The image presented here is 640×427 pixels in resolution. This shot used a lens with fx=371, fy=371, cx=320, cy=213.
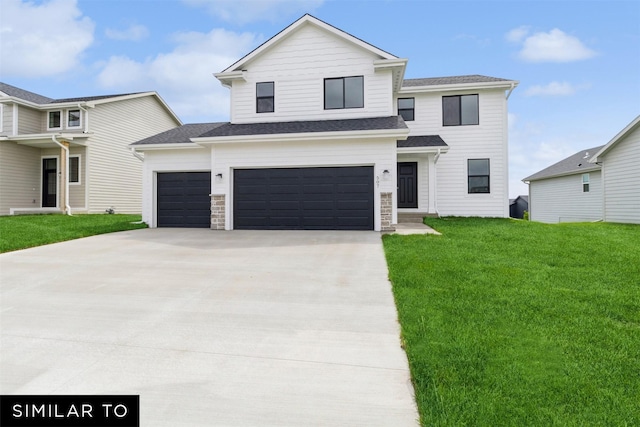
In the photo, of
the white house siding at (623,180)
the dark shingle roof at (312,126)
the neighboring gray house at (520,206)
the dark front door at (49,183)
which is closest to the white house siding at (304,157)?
the dark shingle roof at (312,126)

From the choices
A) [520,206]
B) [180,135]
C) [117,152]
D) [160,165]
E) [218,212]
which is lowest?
[218,212]

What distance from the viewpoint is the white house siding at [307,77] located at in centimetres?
1347

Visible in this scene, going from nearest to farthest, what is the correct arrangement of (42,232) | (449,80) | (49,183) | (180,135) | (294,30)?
1. (42,232)
2. (294,30)
3. (180,135)
4. (449,80)
5. (49,183)

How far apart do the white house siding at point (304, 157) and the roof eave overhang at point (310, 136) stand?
28cm

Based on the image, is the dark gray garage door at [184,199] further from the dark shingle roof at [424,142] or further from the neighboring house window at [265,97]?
the dark shingle roof at [424,142]

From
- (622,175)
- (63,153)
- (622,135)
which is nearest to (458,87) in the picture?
(622,135)

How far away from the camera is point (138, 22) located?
48.7ft

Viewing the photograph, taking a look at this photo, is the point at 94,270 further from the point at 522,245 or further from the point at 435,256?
the point at 522,245

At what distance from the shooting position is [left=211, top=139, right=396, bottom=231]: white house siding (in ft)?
39.5

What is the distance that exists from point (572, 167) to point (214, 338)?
2603 cm

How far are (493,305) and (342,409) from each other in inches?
112

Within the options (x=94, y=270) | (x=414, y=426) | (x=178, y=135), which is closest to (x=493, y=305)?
(x=414, y=426)

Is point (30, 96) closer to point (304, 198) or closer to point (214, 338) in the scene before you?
point (304, 198)

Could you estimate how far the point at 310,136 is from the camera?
12.2 metres
